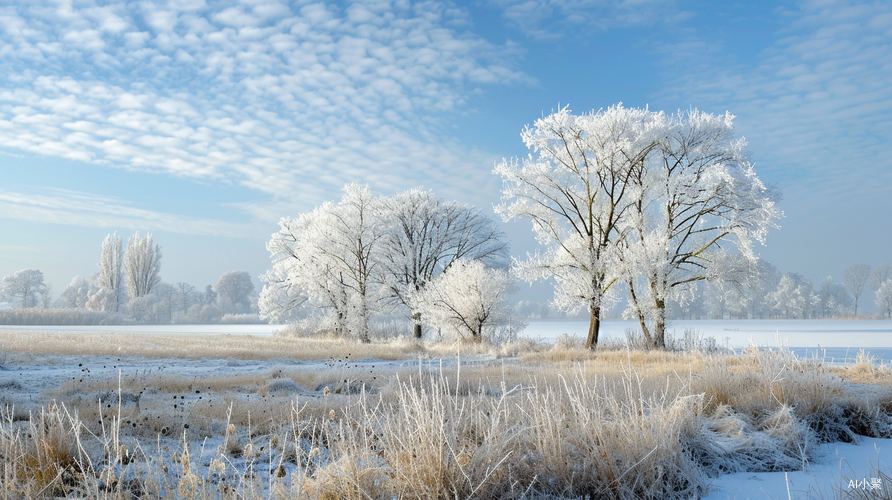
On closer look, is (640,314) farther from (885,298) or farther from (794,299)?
(885,298)

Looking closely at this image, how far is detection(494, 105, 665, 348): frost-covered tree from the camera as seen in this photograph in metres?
19.1

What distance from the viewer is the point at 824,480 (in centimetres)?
453

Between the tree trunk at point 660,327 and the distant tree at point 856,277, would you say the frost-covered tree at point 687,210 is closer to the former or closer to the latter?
the tree trunk at point 660,327

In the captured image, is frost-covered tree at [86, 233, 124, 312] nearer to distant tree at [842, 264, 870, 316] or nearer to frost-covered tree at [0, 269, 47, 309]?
frost-covered tree at [0, 269, 47, 309]

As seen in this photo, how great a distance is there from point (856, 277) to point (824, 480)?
96.1 metres

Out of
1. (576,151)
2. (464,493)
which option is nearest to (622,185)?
(576,151)

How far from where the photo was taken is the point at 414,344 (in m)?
23.8

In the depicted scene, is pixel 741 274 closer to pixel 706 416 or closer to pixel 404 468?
pixel 706 416

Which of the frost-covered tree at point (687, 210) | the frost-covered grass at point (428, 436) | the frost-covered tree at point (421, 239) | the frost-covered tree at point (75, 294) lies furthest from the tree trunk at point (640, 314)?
the frost-covered tree at point (75, 294)

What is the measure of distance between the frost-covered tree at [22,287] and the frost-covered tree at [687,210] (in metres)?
88.6

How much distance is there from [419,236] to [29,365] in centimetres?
2059

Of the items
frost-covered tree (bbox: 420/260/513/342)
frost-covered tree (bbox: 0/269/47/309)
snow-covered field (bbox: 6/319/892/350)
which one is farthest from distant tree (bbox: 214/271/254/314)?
frost-covered tree (bbox: 420/260/513/342)

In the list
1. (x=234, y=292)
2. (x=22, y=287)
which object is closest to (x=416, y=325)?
(x=234, y=292)

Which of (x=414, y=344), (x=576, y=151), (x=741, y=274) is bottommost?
(x=414, y=344)
